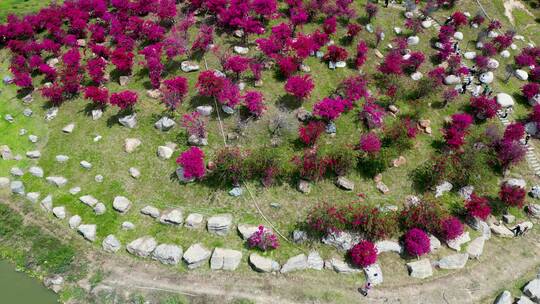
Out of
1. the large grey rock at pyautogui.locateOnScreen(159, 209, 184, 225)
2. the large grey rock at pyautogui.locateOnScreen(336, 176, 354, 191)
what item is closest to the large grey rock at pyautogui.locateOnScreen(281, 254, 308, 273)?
the large grey rock at pyautogui.locateOnScreen(336, 176, 354, 191)

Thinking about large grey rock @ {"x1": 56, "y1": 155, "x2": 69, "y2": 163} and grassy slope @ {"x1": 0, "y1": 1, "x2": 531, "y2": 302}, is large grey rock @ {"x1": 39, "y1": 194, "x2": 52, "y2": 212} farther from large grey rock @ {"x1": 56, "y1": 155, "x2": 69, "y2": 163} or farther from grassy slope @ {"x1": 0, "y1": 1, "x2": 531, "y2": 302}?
large grey rock @ {"x1": 56, "y1": 155, "x2": 69, "y2": 163}

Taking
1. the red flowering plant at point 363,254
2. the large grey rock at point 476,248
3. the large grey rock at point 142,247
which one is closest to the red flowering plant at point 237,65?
the large grey rock at point 142,247

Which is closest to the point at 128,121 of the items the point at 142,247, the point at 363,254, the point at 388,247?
the point at 142,247

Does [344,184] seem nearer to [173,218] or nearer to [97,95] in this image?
[173,218]

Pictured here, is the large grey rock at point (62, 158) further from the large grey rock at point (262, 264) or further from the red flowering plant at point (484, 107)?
the red flowering plant at point (484, 107)

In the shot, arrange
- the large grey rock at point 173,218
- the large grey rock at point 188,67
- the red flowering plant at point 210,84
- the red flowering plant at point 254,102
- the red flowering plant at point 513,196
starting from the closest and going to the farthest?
the large grey rock at point 173,218 < the red flowering plant at point 513,196 < the red flowering plant at point 254,102 < the red flowering plant at point 210,84 < the large grey rock at point 188,67

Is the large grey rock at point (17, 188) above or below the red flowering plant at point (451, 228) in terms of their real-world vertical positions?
above
